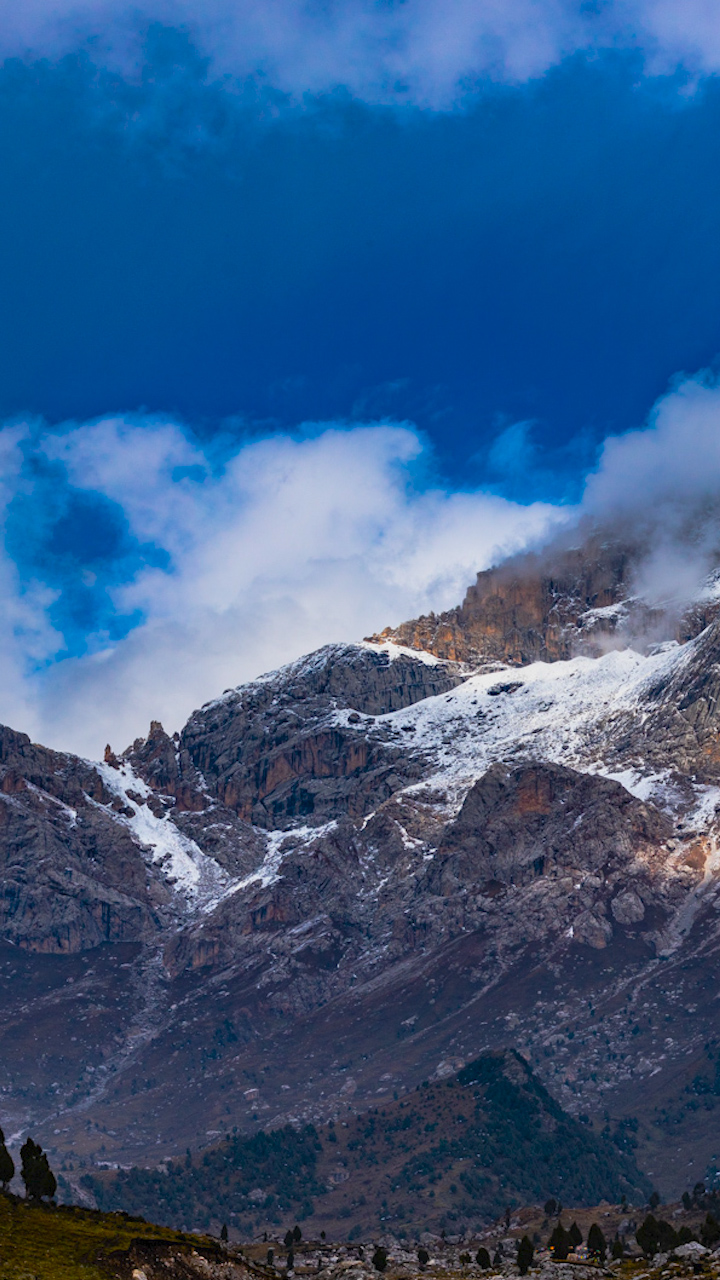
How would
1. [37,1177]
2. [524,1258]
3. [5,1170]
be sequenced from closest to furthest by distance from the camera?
[5,1170], [37,1177], [524,1258]

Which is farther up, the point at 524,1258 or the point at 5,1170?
the point at 5,1170

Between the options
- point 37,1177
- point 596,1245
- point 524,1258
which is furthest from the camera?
point 596,1245

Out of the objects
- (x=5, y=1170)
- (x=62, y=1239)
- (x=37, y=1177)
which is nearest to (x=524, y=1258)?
(x=37, y=1177)

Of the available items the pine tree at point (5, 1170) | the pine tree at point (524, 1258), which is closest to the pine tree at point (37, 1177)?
the pine tree at point (5, 1170)

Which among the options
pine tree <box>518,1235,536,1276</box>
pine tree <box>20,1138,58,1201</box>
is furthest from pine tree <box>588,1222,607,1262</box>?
pine tree <box>20,1138,58,1201</box>

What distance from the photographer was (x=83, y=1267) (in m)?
111

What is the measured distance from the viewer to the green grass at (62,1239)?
10869 cm

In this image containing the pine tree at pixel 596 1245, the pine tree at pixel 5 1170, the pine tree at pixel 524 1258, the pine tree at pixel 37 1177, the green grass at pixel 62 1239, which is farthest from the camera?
the pine tree at pixel 596 1245

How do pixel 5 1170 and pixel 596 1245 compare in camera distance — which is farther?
pixel 596 1245

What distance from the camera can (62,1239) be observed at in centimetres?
12019

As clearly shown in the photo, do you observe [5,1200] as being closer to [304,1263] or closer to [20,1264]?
[20,1264]

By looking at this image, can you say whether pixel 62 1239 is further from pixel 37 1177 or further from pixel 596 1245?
pixel 596 1245

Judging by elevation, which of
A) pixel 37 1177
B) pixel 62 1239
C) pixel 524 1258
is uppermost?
pixel 37 1177

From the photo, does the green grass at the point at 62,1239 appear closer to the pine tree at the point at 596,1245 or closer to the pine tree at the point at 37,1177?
the pine tree at the point at 37,1177
